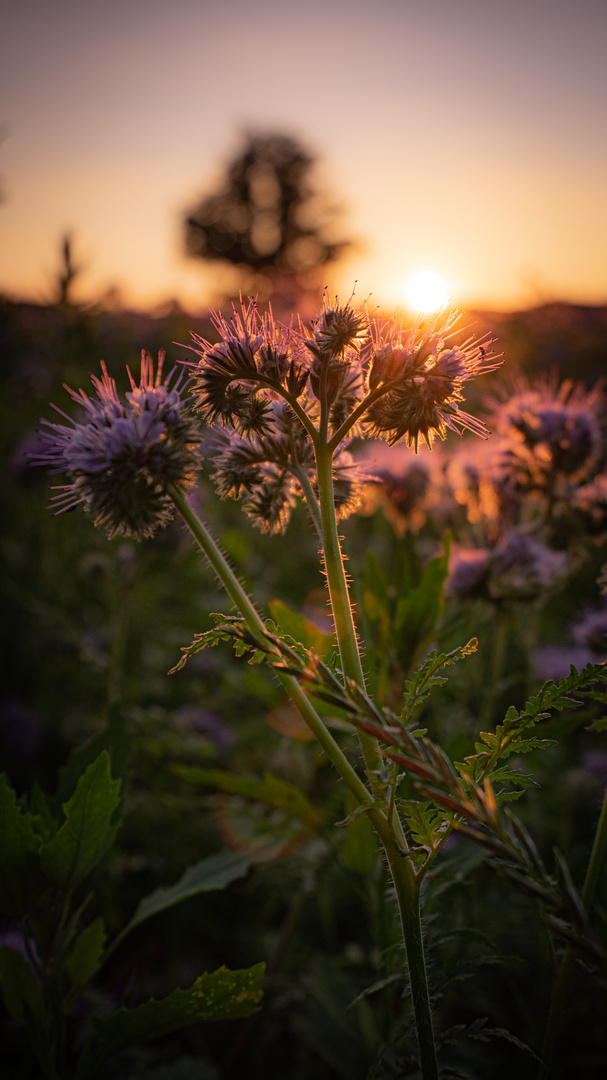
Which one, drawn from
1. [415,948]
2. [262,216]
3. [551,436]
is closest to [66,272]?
[551,436]

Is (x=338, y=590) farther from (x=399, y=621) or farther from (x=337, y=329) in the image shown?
(x=399, y=621)

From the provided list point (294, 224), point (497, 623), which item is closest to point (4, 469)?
point (497, 623)

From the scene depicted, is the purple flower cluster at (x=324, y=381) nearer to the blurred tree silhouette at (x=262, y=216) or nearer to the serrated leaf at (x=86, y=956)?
the serrated leaf at (x=86, y=956)

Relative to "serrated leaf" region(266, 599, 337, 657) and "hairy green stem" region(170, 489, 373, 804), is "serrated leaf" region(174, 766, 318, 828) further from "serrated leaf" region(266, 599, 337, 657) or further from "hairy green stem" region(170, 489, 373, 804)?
"hairy green stem" region(170, 489, 373, 804)

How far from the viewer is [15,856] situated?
1465mm

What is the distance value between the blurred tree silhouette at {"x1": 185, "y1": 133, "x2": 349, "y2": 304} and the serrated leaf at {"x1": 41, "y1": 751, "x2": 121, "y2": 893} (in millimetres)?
40350

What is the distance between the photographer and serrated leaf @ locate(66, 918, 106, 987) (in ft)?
5.32

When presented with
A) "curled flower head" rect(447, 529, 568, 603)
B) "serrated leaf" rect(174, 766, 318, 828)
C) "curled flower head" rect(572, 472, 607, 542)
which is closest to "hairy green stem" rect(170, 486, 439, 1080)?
"serrated leaf" rect(174, 766, 318, 828)

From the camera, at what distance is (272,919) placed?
12.4 ft

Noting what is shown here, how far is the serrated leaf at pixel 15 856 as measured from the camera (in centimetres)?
143

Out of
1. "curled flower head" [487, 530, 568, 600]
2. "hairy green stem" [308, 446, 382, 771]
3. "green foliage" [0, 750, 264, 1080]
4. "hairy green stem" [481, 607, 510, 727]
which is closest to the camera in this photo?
"hairy green stem" [308, 446, 382, 771]

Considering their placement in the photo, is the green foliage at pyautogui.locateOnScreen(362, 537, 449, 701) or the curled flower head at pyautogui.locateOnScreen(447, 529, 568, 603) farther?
the curled flower head at pyautogui.locateOnScreen(447, 529, 568, 603)

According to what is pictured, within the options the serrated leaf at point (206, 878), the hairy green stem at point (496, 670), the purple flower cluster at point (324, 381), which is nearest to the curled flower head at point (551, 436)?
the hairy green stem at point (496, 670)

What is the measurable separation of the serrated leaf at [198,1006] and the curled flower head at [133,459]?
1.05 metres
